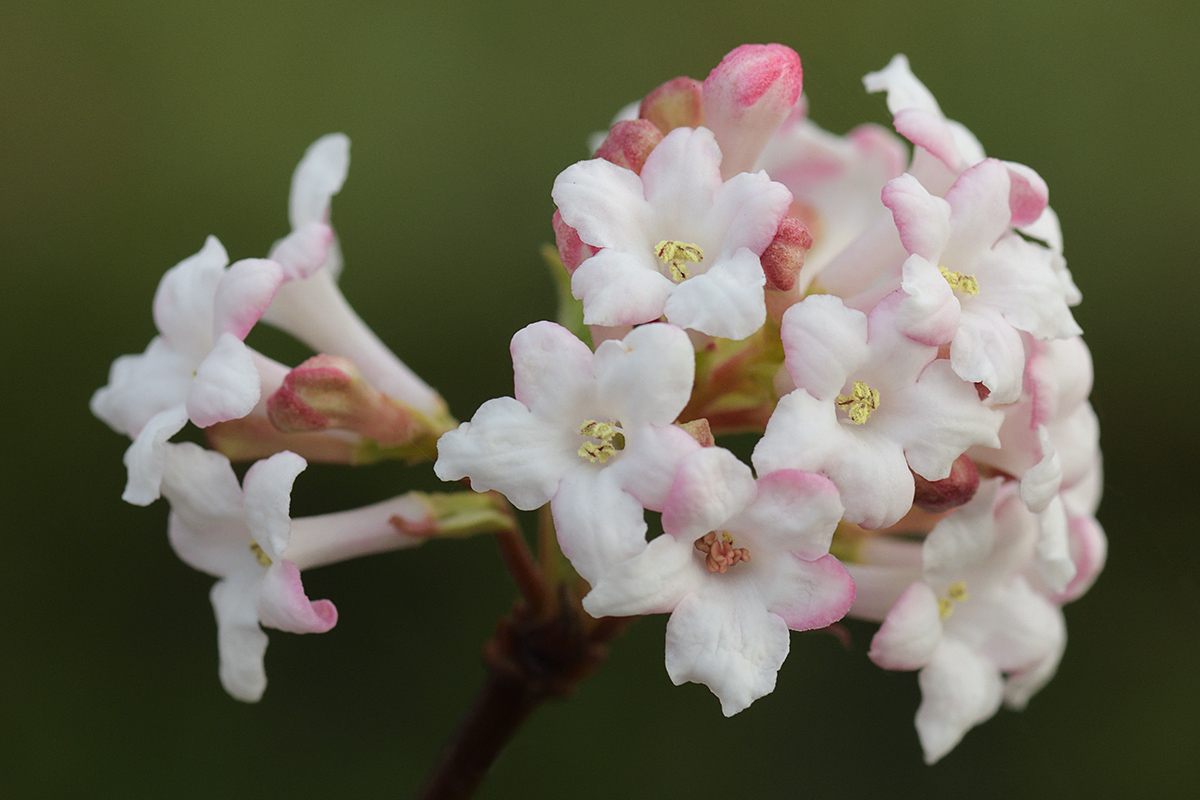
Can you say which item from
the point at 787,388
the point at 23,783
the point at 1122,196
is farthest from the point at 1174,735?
the point at 23,783

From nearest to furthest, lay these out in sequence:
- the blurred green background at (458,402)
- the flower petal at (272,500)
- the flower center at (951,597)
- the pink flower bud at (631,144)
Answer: the flower petal at (272,500) < the pink flower bud at (631,144) < the flower center at (951,597) < the blurred green background at (458,402)

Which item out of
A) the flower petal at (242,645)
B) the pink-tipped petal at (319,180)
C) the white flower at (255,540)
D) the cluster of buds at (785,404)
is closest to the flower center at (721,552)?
the cluster of buds at (785,404)

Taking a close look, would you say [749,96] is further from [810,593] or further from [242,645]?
[242,645]

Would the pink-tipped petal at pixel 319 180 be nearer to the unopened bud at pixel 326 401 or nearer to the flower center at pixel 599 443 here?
the unopened bud at pixel 326 401

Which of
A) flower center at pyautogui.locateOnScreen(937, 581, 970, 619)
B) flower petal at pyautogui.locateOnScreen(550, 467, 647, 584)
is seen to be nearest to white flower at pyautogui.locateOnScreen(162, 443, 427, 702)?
flower petal at pyautogui.locateOnScreen(550, 467, 647, 584)

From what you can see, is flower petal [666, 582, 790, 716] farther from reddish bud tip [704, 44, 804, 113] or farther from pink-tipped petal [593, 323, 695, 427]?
reddish bud tip [704, 44, 804, 113]

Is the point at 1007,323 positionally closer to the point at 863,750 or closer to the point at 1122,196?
the point at 863,750

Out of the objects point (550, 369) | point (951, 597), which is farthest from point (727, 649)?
point (951, 597)
